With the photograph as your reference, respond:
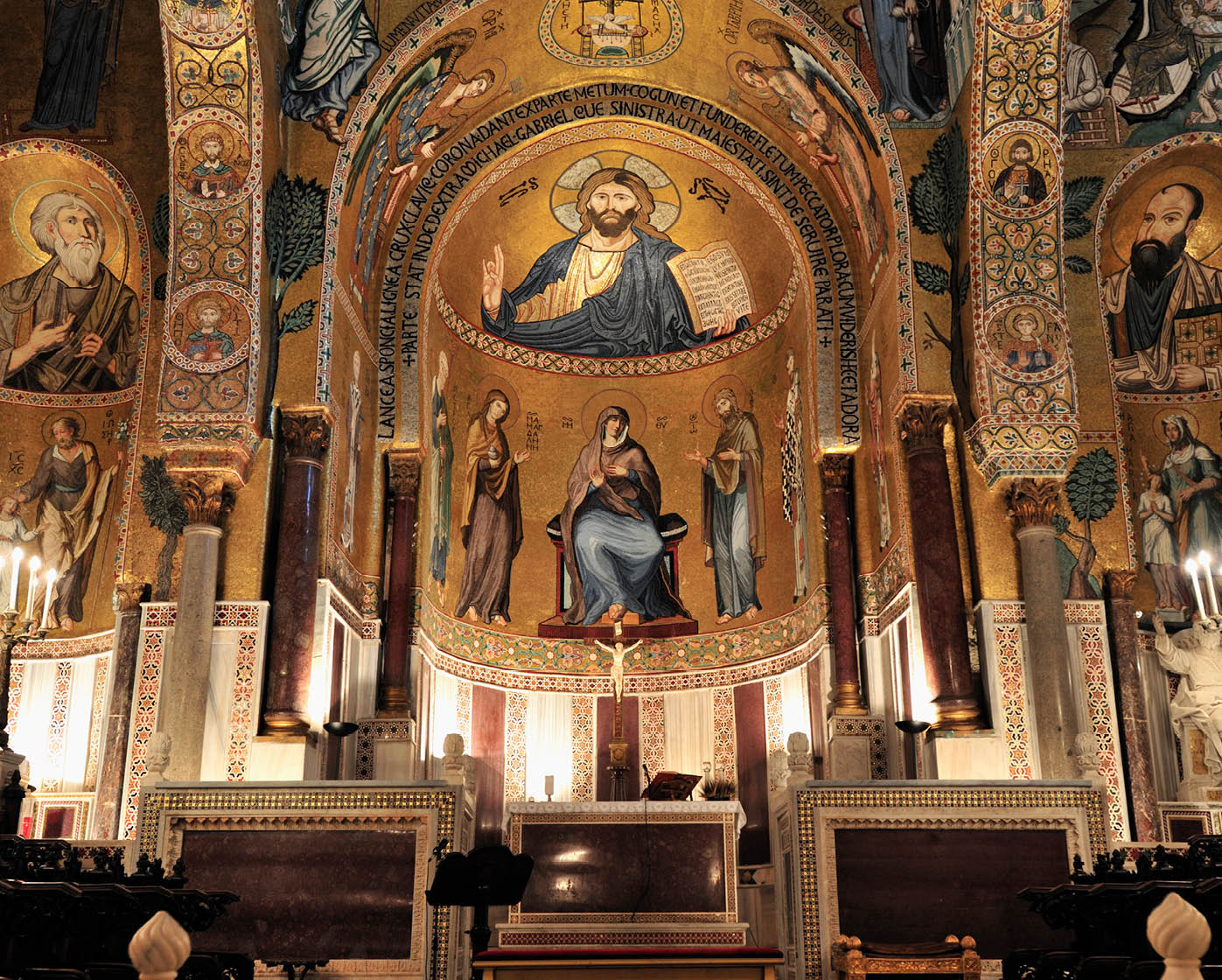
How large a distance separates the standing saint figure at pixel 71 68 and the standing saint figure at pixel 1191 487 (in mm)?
12484

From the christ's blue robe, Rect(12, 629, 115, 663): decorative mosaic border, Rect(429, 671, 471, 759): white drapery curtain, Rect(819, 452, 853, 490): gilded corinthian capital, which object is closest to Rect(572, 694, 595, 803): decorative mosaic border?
Rect(429, 671, 471, 759): white drapery curtain

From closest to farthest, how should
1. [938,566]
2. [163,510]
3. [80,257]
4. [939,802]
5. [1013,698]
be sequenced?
[939,802]
[1013,698]
[938,566]
[163,510]
[80,257]

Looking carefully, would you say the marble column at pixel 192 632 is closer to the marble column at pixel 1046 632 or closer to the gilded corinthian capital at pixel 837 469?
the gilded corinthian capital at pixel 837 469

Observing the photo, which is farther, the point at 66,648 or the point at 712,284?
the point at 712,284

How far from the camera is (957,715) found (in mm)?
13023

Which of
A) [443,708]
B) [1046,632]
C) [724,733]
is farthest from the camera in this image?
[724,733]

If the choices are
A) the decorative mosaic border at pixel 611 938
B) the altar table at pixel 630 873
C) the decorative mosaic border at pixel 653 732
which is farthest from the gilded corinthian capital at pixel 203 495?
the decorative mosaic border at pixel 653 732

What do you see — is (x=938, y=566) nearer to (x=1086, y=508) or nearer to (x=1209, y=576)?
(x=1086, y=508)

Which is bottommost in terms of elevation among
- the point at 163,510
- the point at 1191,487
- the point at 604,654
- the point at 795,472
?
the point at 604,654

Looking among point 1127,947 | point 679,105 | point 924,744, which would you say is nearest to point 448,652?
point 924,744

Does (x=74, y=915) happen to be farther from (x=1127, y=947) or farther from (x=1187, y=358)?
(x=1187, y=358)

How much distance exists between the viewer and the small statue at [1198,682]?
46.1ft

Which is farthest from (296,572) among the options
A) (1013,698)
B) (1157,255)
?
(1157,255)

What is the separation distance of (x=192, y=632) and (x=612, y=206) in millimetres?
8293
